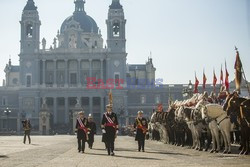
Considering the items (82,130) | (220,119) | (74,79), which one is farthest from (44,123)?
(220,119)

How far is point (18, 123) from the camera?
87812 mm

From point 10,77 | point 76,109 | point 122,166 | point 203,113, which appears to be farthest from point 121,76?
point 122,166

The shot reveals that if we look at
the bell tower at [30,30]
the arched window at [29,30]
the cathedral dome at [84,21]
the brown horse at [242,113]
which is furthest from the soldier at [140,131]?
the cathedral dome at [84,21]

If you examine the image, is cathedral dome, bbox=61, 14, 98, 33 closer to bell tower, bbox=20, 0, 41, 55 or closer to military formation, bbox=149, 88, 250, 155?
bell tower, bbox=20, 0, 41, 55

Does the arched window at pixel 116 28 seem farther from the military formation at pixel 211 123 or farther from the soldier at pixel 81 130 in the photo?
the soldier at pixel 81 130

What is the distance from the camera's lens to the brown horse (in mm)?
15836

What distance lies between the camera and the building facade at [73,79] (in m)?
94.7

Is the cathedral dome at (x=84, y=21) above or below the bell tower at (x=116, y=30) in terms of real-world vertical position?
above

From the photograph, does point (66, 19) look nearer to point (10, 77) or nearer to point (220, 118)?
point (10, 77)

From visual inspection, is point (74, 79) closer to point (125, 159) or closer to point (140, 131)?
point (140, 131)

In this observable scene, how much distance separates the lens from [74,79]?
322 feet

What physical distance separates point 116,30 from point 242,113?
8318 centimetres

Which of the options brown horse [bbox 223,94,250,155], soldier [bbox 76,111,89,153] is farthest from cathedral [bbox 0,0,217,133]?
brown horse [bbox 223,94,250,155]

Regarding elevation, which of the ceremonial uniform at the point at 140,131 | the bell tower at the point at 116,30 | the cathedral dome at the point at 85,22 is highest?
the cathedral dome at the point at 85,22
